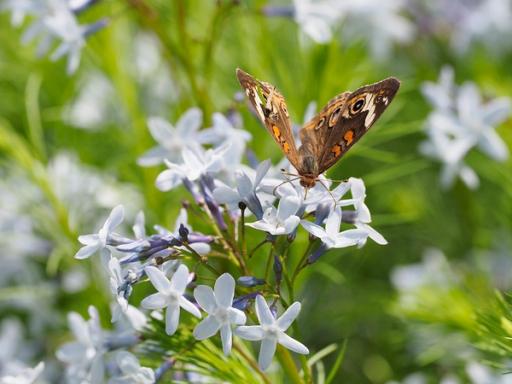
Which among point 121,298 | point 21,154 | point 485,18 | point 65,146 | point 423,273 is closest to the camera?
point 121,298

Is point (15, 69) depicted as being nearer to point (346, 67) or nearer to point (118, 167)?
point (118, 167)

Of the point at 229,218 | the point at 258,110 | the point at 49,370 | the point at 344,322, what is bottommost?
the point at 344,322

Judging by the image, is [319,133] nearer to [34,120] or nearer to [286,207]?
[286,207]

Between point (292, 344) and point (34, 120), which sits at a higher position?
point (34, 120)

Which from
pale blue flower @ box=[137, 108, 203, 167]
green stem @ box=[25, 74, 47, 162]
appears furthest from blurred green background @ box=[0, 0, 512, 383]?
pale blue flower @ box=[137, 108, 203, 167]

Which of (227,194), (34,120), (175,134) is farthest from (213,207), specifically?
(34,120)

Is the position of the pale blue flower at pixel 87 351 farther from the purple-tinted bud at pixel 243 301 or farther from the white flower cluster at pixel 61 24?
the white flower cluster at pixel 61 24

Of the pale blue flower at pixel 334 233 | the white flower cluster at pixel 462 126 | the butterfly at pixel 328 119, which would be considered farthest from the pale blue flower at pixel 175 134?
the white flower cluster at pixel 462 126

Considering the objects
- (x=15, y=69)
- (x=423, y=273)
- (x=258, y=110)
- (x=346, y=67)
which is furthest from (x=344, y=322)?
(x=15, y=69)
